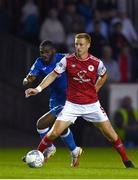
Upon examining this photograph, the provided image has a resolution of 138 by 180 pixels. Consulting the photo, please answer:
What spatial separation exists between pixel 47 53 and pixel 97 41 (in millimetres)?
8276

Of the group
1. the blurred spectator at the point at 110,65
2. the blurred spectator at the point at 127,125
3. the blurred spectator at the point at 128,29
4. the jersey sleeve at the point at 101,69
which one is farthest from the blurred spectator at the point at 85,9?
the jersey sleeve at the point at 101,69

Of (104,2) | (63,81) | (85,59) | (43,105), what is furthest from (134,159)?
(104,2)

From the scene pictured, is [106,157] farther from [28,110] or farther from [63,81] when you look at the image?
[28,110]

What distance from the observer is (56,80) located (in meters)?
18.5

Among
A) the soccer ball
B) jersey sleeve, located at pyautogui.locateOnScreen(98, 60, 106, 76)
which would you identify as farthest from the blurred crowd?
the soccer ball

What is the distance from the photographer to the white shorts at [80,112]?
55.2 feet

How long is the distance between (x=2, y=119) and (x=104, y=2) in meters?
4.38

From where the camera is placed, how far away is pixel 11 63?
2686 cm

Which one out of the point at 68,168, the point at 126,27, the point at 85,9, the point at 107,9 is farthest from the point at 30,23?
the point at 68,168

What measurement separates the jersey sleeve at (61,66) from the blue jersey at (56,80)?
4.75 ft

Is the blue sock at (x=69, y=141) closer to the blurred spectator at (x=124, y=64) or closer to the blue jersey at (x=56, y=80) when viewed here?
the blue jersey at (x=56, y=80)

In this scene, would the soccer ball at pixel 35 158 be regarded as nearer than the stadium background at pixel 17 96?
Yes

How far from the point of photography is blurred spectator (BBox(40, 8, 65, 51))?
2664 cm

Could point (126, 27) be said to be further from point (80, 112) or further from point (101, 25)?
point (80, 112)
